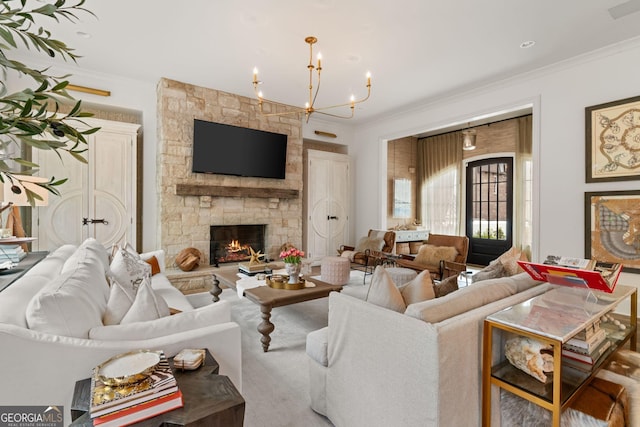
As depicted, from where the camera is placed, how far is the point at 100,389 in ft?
3.33

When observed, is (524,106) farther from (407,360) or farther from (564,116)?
(407,360)

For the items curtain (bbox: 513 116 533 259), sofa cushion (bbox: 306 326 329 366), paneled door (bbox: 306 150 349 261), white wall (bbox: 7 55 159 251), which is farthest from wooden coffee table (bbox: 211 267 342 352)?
curtain (bbox: 513 116 533 259)

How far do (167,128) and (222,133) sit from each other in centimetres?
77

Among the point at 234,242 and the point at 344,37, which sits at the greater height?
the point at 344,37

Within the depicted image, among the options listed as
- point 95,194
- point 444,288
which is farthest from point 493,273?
point 95,194

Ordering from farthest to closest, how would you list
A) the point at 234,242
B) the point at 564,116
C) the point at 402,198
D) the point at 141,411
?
1. the point at 402,198
2. the point at 234,242
3. the point at 564,116
4. the point at 141,411

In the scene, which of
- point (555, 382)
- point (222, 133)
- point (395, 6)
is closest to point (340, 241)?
point (222, 133)

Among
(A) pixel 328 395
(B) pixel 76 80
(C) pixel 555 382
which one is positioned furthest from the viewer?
(B) pixel 76 80

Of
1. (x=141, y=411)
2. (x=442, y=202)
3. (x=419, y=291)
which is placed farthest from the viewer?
(x=442, y=202)

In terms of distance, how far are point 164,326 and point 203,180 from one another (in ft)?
12.0

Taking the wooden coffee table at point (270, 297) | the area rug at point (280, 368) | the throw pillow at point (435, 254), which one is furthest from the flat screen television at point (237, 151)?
the throw pillow at point (435, 254)

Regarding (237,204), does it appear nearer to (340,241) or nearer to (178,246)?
(178,246)

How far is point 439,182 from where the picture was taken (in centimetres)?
711

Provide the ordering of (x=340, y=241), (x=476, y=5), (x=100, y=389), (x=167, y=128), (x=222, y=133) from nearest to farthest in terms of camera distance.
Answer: (x=100, y=389)
(x=476, y=5)
(x=167, y=128)
(x=222, y=133)
(x=340, y=241)
